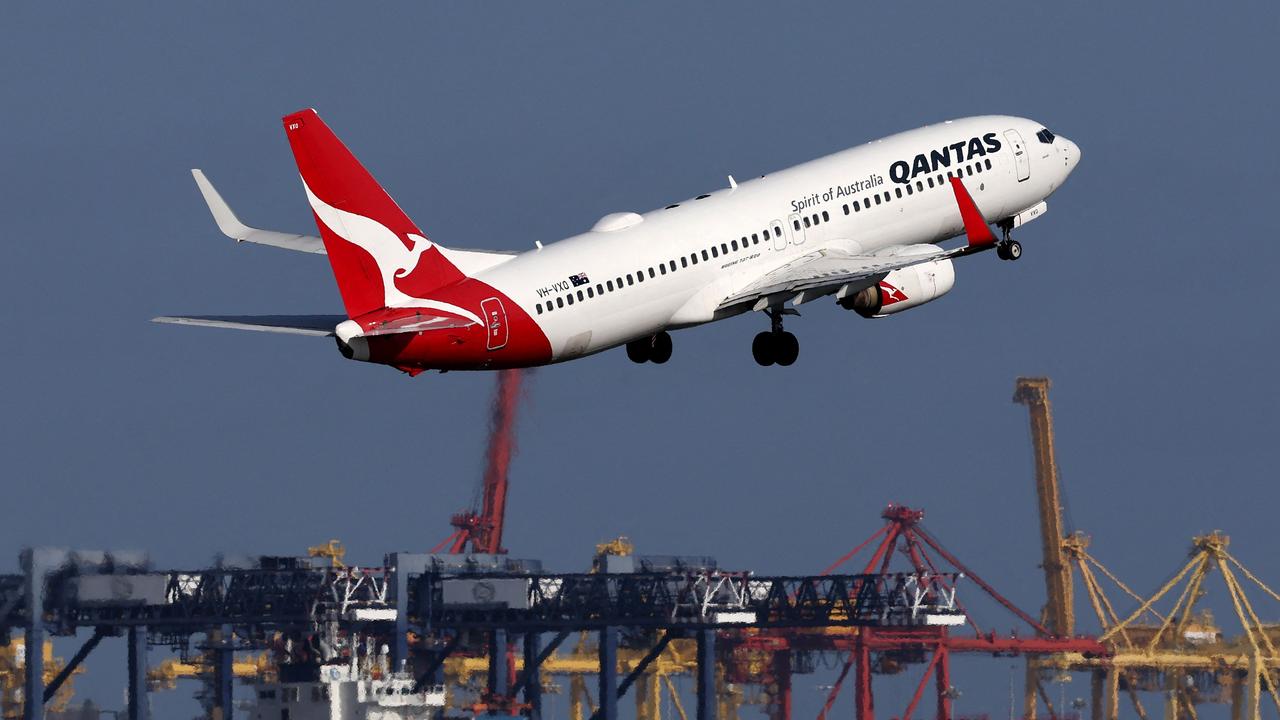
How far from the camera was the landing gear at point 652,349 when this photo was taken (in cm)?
8950

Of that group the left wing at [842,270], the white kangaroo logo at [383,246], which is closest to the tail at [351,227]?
the white kangaroo logo at [383,246]

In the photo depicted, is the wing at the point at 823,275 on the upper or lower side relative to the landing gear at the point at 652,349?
upper

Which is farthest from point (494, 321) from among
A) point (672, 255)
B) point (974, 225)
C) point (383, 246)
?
point (974, 225)

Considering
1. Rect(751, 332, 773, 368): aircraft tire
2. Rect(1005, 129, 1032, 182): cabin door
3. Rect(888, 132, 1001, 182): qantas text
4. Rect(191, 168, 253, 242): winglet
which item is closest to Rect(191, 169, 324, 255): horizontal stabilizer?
Rect(191, 168, 253, 242): winglet

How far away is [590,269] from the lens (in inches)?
3150

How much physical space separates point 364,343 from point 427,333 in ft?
6.85

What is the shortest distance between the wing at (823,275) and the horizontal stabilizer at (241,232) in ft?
49.5

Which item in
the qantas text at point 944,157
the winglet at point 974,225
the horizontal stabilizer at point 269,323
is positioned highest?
the qantas text at point 944,157

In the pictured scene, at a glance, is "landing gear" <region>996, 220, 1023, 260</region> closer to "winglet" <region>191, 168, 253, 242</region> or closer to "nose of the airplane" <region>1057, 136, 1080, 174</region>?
"nose of the airplane" <region>1057, 136, 1080, 174</region>

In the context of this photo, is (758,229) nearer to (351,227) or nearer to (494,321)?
(494,321)

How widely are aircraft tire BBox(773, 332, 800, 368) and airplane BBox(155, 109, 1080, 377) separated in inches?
2.0

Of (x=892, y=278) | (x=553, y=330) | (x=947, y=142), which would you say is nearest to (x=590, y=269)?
(x=553, y=330)

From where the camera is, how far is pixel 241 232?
8656cm

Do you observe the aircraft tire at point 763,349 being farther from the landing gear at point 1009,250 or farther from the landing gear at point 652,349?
the landing gear at point 1009,250
